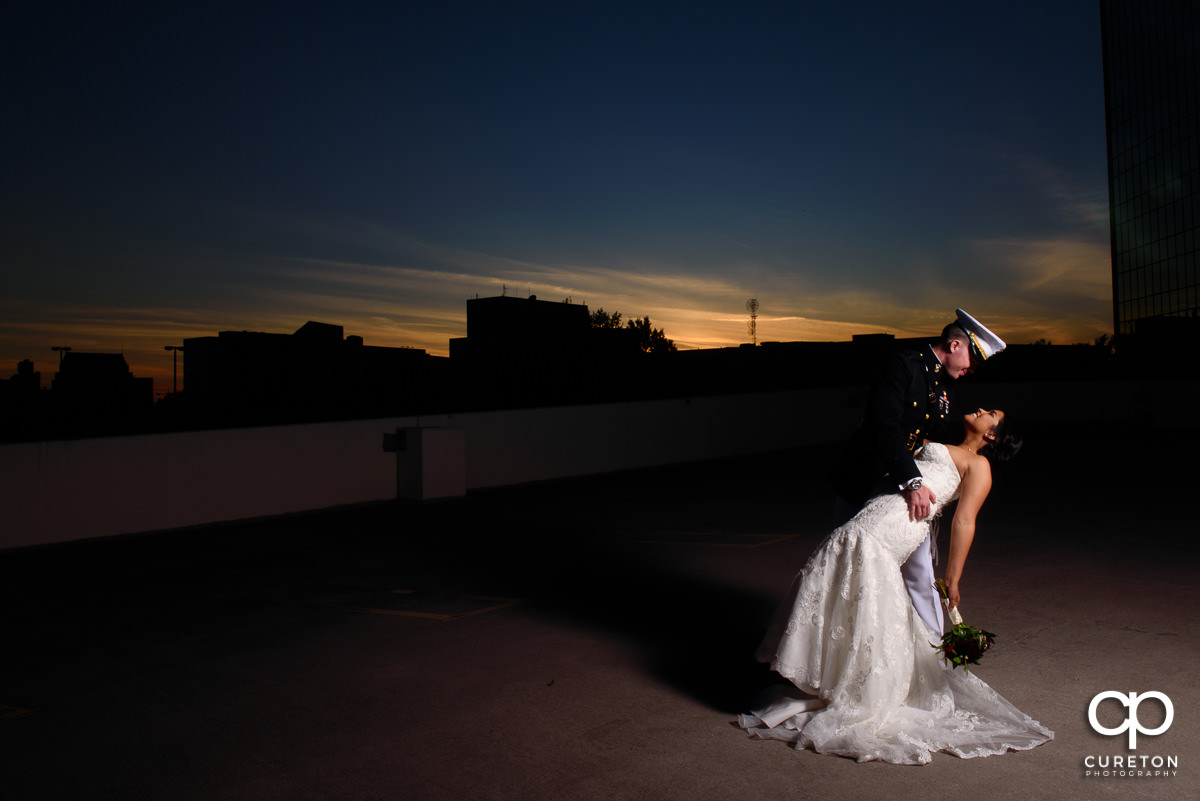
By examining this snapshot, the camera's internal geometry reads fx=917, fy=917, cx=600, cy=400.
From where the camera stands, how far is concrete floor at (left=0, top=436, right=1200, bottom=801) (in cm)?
405

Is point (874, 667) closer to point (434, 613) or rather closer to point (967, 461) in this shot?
point (967, 461)

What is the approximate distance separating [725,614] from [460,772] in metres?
3.24

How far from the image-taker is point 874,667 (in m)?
4.21

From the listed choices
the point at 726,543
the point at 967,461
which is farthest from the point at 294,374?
the point at 967,461

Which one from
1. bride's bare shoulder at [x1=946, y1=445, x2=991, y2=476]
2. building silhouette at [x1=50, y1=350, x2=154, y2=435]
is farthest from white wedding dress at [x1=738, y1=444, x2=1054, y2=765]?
building silhouette at [x1=50, y1=350, x2=154, y2=435]

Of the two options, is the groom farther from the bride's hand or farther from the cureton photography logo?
the cureton photography logo

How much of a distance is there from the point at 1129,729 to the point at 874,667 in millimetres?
1296

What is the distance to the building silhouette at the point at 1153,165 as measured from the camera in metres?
31.6

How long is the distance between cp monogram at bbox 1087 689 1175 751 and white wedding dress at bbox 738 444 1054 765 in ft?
1.02

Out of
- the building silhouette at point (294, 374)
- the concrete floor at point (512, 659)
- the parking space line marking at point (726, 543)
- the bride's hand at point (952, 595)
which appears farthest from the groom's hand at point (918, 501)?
the building silhouette at point (294, 374)

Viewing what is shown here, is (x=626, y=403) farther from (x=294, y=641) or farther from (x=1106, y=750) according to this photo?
(x=1106, y=750)

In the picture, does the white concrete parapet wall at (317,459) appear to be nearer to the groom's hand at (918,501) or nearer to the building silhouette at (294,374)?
the groom's hand at (918,501)

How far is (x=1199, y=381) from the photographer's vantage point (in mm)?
26344

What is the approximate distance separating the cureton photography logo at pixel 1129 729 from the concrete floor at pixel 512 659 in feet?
0.13
